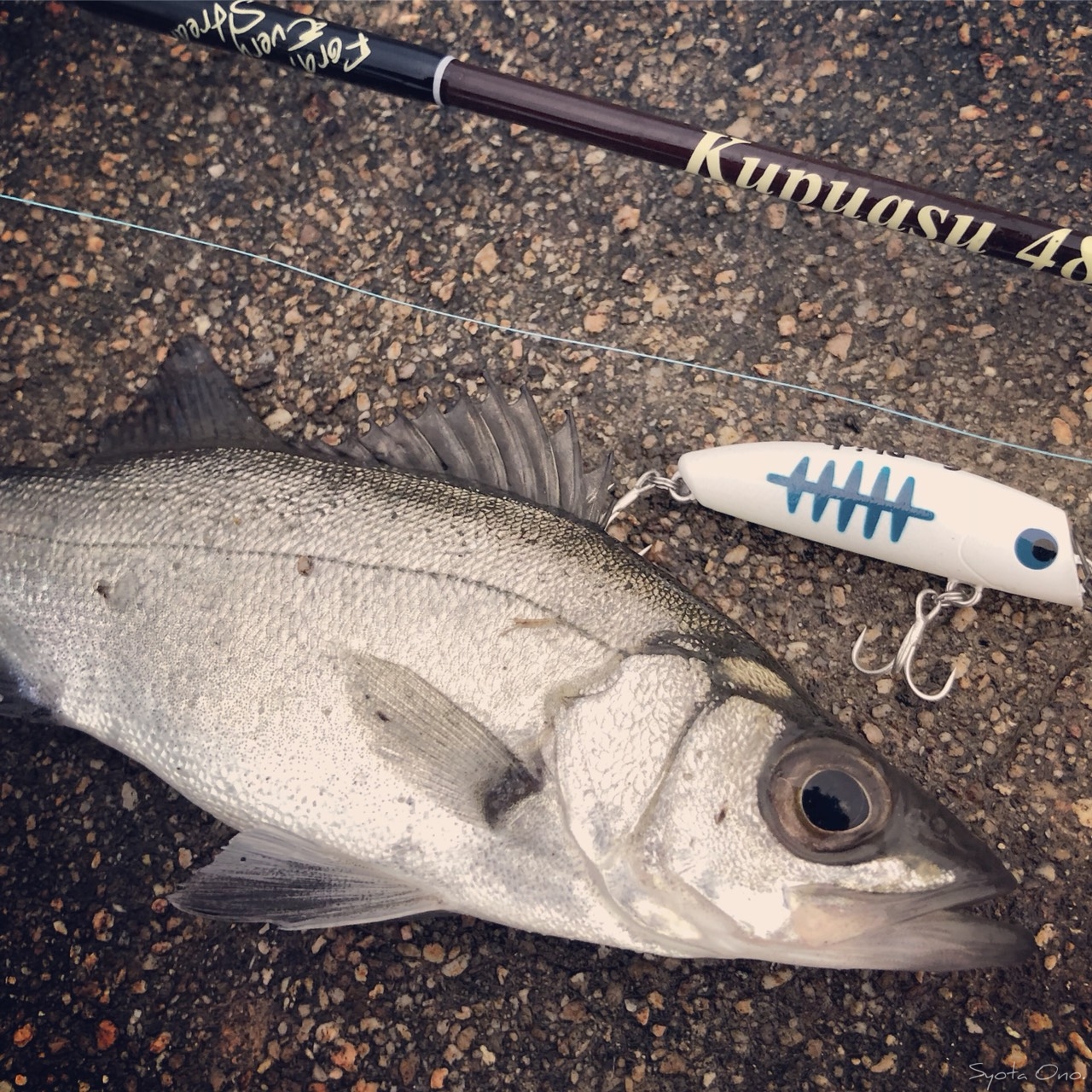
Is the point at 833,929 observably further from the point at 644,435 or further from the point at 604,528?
the point at 644,435

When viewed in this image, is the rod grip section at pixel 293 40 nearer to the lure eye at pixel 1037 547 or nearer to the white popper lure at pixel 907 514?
the white popper lure at pixel 907 514

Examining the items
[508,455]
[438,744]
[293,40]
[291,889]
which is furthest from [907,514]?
[293,40]

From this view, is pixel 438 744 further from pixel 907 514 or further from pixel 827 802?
pixel 907 514

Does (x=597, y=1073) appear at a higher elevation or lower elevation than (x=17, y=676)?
lower

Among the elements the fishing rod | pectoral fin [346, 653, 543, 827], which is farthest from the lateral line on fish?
the fishing rod

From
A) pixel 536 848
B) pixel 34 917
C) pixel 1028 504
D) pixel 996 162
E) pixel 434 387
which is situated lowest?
pixel 34 917

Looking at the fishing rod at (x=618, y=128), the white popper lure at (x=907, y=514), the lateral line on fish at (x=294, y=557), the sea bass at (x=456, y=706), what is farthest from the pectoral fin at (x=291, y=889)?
the fishing rod at (x=618, y=128)

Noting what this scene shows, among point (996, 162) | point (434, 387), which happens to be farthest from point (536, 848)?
point (996, 162)

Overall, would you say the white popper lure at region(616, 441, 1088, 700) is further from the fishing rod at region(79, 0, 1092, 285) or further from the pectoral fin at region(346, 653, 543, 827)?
the pectoral fin at region(346, 653, 543, 827)
